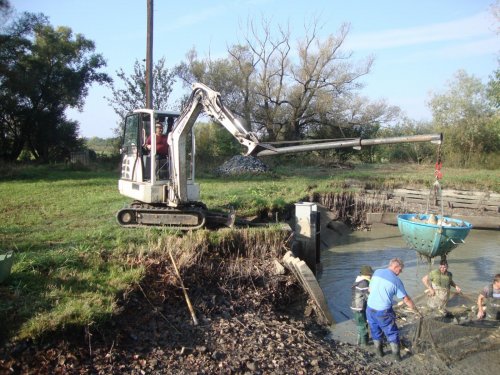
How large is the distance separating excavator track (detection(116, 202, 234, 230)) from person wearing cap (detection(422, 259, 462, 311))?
4.49 meters

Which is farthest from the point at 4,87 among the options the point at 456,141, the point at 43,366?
the point at 456,141

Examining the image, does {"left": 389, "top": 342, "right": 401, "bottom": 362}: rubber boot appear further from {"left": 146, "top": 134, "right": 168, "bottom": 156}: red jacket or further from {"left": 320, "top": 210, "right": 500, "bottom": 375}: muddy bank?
{"left": 146, "top": 134, "right": 168, "bottom": 156}: red jacket

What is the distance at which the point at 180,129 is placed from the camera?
1012 centimetres

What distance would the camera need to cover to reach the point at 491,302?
28.9 ft

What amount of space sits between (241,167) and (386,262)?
41.8ft

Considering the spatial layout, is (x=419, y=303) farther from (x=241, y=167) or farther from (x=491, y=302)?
(x=241, y=167)

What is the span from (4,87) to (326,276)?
22395 millimetres

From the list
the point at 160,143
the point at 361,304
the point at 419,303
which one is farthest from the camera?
the point at 160,143

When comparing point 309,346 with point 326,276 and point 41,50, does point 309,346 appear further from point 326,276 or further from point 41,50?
point 41,50

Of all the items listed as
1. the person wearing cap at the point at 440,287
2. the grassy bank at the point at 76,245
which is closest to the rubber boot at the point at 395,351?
the person wearing cap at the point at 440,287

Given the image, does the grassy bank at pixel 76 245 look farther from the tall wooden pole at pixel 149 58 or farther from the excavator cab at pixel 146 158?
the tall wooden pole at pixel 149 58

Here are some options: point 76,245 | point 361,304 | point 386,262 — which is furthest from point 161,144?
point 386,262

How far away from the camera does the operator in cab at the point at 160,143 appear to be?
34.3 feet

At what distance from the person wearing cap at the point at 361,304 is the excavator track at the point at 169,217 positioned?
3615 millimetres
